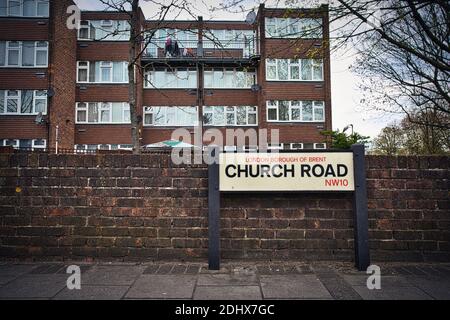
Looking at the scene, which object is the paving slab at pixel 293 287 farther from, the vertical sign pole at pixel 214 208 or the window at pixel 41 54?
the window at pixel 41 54

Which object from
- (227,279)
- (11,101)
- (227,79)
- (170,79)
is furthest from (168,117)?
(227,279)

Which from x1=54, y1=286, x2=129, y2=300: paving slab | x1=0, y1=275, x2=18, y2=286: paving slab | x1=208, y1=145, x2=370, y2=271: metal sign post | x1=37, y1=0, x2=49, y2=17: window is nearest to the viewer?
x1=54, y1=286, x2=129, y2=300: paving slab

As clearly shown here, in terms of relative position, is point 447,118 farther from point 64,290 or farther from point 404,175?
point 64,290

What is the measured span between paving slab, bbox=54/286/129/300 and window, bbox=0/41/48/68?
24.2 metres

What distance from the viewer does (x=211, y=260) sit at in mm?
5395

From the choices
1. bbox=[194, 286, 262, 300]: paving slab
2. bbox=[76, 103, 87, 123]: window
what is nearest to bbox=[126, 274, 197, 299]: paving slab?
bbox=[194, 286, 262, 300]: paving slab

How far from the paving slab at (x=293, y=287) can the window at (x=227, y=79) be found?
81.1 ft

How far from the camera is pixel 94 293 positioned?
14.0 ft

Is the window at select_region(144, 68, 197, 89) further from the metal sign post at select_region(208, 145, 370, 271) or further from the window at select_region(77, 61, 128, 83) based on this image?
the metal sign post at select_region(208, 145, 370, 271)

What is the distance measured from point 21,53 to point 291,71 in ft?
65.9

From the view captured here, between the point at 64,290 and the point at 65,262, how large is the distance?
147 centimetres

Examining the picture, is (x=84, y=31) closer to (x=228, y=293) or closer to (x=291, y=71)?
(x=291, y=71)

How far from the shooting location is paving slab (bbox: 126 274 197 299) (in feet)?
13.8

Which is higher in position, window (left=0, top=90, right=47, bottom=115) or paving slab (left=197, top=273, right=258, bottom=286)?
Answer: window (left=0, top=90, right=47, bottom=115)
